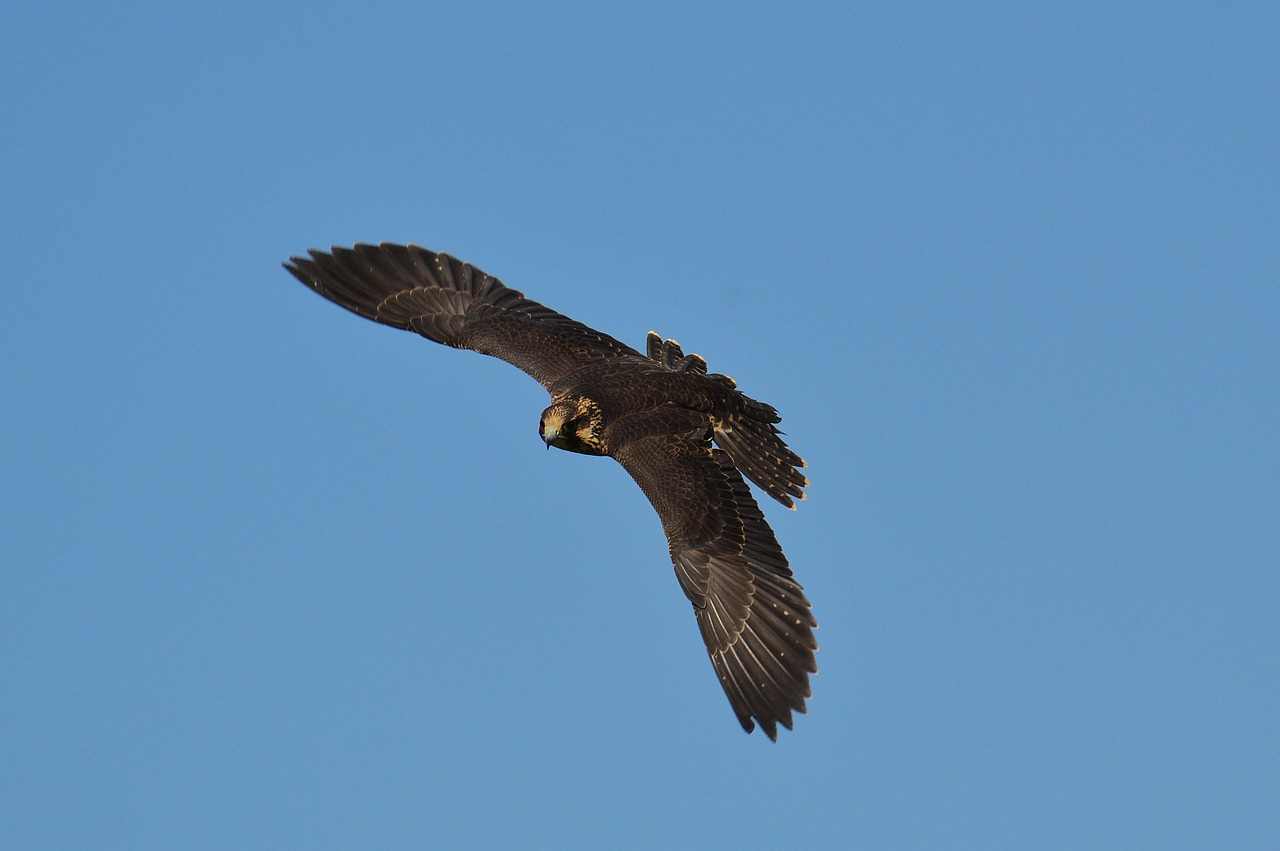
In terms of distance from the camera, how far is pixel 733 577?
1385 cm

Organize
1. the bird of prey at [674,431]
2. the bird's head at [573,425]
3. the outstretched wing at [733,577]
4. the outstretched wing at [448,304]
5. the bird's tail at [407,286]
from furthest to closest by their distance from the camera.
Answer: the bird's tail at [407,286] → the outstretched wing at [448,304] → the bird's head at [573,425] → the bird of prey at [674,431] → the outstretched wing at [733,577]

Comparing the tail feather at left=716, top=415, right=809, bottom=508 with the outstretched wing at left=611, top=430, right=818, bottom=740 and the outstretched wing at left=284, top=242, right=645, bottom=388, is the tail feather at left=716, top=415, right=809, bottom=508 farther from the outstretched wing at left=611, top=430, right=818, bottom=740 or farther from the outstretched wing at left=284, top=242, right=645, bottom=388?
the outstretched wing at left=284, top=242, right=645, bottom=388

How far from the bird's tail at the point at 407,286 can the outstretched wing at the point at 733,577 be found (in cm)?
347

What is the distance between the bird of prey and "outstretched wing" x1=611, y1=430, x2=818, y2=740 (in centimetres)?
1

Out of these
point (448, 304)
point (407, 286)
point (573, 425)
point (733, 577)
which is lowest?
point (733, 577)

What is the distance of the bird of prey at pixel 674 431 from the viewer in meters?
13.5

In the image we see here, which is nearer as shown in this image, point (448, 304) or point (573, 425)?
point (573, 425)

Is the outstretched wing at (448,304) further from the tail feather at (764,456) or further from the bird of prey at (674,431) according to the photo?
the tail feather at (764,456)

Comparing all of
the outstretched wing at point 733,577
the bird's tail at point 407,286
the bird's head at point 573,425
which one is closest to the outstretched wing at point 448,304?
the bird's tail at point 407,286

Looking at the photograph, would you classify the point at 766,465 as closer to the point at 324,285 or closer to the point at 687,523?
the point at 687,523

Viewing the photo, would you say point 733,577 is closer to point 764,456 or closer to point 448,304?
point 764,456

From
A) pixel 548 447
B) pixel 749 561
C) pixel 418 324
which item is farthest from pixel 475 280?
pixel 749 561

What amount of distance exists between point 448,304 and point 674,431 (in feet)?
12.7

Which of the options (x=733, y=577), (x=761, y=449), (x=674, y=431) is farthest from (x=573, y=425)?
(x=733, y=577)
